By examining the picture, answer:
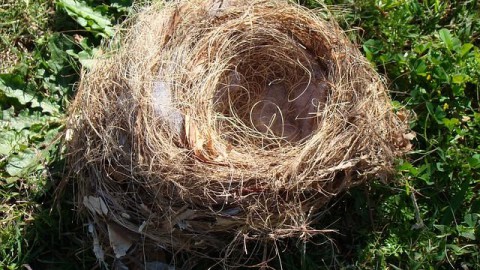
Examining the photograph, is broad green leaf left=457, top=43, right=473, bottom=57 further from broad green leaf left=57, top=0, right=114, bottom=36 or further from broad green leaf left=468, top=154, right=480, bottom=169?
broad green leaf left=57, top=0, right=114, bottom=36

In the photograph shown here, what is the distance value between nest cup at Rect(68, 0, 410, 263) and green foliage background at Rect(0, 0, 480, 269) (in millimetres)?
166

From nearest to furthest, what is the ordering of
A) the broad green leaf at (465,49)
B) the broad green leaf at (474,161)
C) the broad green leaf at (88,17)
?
the broad green leaf at (474,161)
the broad green leaf at (465,49)
the broad green leaf at (88,17)

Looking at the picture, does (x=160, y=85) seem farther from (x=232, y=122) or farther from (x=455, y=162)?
(x=455, y=162)

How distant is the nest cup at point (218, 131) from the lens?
87.0 inches

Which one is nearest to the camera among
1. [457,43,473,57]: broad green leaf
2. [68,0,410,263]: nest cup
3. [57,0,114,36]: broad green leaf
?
[68,0,410,263]: nest cup

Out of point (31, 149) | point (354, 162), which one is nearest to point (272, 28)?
point (354, 162)

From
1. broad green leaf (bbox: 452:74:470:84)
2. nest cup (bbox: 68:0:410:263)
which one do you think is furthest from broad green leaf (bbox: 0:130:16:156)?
broad green leaf (bbox: 452:74:470:84)

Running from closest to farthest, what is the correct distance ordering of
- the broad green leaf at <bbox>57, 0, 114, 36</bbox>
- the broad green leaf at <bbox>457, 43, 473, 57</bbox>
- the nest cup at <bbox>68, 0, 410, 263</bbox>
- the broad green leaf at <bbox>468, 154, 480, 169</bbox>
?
1. the nest cup at <bbox>68, 0, 410, 263</bbox>
2. the broad green leaf at <bbox>468, 154, 480, 169</bbox>
3. the broad green leaf at <bbox>457, 43, 473, 57</bbox>
4. the broad green leaf at <bbox>57, 0, 114, 36</bbox>

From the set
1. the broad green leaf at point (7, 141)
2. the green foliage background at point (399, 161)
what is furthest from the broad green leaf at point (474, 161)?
the broad green leaf at point (7, 141)

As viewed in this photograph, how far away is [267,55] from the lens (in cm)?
255

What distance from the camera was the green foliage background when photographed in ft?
8.16

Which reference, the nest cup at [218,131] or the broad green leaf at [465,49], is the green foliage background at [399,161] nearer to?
the broad green leaf at [465,49]

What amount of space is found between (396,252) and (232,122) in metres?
0.65

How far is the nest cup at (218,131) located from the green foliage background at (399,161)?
17 cm
